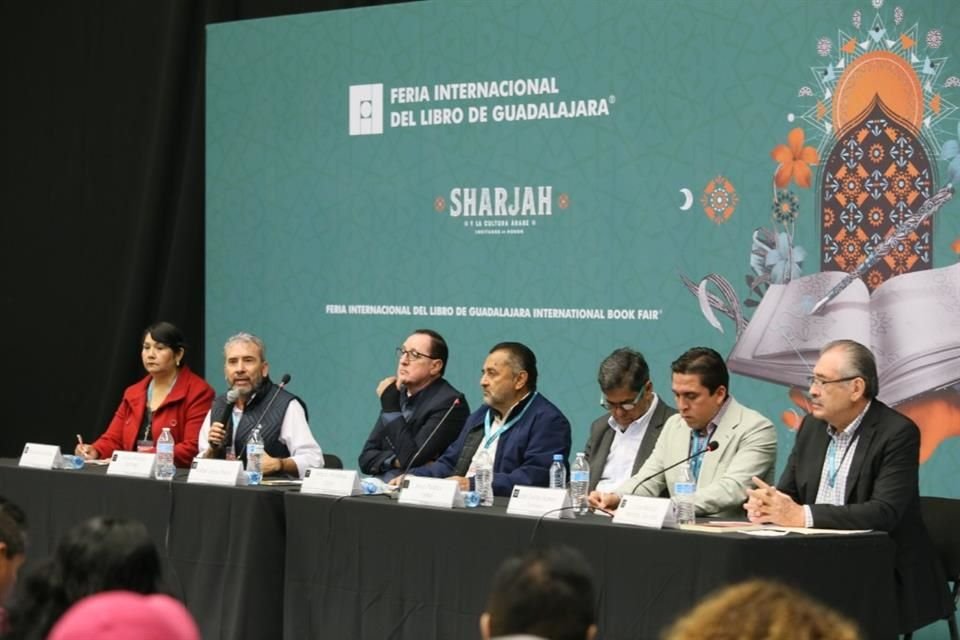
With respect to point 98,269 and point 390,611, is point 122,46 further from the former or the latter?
point 390,611

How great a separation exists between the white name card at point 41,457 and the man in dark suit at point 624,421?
6.03 feet

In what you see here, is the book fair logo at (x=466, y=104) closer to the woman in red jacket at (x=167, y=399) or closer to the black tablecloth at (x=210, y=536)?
the woman in red jacket at (x=167, y=399)

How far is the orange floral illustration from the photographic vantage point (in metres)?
5.79

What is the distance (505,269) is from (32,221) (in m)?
3.53

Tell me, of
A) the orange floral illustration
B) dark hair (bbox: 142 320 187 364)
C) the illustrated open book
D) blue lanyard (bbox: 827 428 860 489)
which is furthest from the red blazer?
blue lanyard (bbox: 827 428 860 489)

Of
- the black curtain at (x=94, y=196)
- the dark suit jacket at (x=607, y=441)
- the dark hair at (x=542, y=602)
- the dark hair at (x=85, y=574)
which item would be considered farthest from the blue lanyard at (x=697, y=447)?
the black curtain at (x=94, y=196)

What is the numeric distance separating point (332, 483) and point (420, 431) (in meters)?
0.76

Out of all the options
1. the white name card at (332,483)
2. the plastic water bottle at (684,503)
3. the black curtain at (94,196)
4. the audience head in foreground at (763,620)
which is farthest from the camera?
the black curtain at (94,196)

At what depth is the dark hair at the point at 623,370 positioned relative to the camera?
15.6 feet

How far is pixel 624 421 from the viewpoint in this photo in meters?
4.91

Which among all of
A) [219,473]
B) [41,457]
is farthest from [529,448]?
[41,457]

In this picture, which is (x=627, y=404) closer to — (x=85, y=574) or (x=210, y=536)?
(x=210, y=536)

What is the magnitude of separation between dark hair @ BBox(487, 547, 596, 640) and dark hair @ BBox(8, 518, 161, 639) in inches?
23.1

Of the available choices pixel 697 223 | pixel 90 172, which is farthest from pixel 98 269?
pixel 697 223
